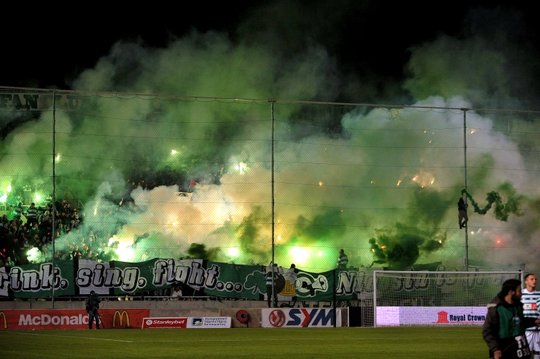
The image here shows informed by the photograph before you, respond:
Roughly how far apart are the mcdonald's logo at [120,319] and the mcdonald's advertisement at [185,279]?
9.00 feet

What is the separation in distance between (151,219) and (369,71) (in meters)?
22.1

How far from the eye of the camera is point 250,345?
22031 millimetres

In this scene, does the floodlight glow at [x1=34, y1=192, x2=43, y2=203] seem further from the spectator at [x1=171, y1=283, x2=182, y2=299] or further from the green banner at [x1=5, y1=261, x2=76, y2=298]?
the spectator at [x1=171, y1=283, x2=182, y2=299]

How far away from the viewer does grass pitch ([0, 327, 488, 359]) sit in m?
18.8

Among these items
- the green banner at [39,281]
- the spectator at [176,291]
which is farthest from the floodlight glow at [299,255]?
the green banner at [39,281]

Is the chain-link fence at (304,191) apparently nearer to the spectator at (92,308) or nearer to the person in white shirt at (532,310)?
the spectator at (92,308)

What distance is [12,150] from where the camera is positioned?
51312 millimetres

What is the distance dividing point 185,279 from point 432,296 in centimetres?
973

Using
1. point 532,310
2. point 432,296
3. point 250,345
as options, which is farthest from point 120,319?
point 532,310

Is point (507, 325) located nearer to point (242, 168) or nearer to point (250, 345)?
point (250, 345)

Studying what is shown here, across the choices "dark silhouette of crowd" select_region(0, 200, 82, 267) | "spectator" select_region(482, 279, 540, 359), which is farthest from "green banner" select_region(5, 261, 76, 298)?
"spectator" select_region(482, 279, 540, 359)

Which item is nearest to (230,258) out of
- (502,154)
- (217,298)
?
(217,298)

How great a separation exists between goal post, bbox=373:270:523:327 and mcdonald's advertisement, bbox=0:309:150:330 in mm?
8807

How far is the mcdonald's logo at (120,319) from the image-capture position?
107ft
